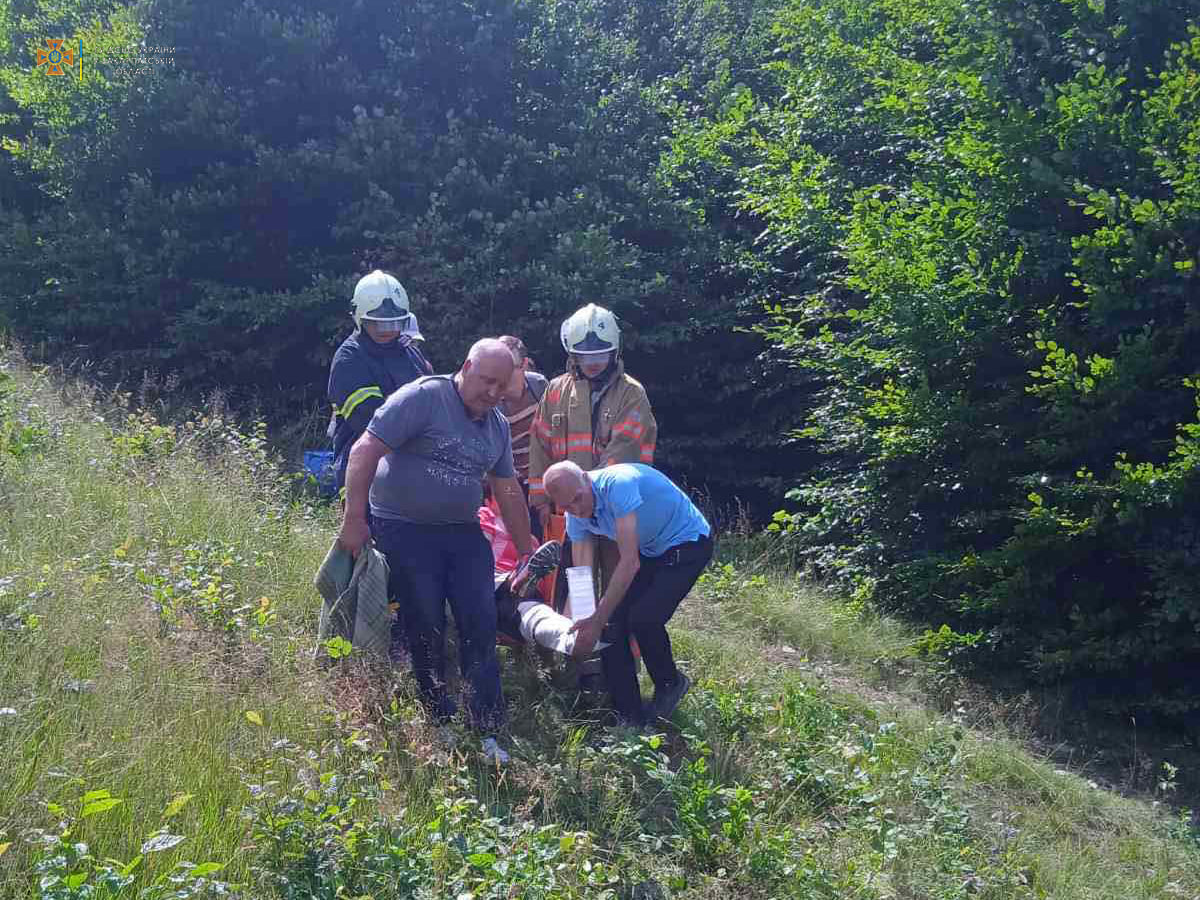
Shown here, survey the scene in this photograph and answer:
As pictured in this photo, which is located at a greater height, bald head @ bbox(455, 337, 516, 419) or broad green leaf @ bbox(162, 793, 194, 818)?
bald head @ bbox(455, 337, 516, 419)

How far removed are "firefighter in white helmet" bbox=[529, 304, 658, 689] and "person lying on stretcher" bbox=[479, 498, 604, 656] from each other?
0.89 ft

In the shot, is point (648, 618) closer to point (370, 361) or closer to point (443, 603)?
point (443, 603)

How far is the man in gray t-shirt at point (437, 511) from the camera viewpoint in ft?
14.9

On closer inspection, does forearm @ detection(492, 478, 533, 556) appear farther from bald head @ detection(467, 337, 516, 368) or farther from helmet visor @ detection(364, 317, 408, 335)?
helmet visor @ detection(364, 317, 408, 335)

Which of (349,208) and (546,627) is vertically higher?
(349,208)

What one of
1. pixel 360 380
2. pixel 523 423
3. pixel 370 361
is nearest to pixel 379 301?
pixel 370 361

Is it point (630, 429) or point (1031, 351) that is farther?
point (1031, 351)

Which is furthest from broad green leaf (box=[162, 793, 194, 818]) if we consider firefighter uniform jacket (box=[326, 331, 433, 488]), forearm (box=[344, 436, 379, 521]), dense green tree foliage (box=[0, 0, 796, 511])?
dense green tree foliage (box=[0, 0, 796, 511])

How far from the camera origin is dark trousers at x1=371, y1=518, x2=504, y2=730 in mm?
4598

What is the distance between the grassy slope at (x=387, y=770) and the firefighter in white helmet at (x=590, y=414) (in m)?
1.10

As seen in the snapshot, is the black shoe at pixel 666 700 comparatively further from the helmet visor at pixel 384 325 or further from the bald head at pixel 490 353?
the helmet visor at pixel 384 325

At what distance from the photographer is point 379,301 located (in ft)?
18.5

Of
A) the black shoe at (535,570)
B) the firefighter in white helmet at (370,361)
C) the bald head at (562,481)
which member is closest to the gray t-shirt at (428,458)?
the bald head at (562,481)

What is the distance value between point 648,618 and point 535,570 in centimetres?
60
